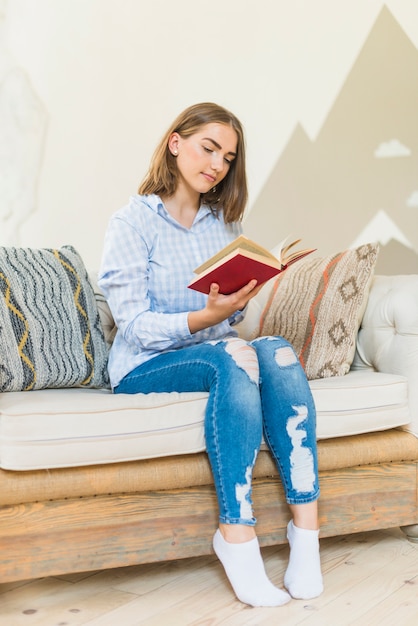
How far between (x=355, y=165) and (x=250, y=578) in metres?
1.83

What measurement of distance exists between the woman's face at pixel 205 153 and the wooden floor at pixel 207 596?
0.94 metres

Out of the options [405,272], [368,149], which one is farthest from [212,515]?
[368,149]

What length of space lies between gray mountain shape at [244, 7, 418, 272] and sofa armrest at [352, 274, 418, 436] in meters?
0.84

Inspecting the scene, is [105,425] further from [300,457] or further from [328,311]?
[328,311]

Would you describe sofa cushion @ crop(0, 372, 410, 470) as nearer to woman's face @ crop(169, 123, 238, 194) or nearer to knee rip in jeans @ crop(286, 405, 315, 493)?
knee rip in jeans @ crop(286, 405, 315, 493)

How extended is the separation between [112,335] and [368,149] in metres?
1.35

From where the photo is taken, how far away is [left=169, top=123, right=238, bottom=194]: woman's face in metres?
1.84

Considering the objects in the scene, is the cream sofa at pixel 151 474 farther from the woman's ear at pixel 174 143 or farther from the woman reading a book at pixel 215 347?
the woman's ear at pixel 174 143

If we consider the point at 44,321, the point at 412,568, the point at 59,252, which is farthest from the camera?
the point at 59,252

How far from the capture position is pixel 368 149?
2.83 meters

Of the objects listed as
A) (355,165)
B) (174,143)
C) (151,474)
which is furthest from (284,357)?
(355,165)

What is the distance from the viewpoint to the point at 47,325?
186 centimetres

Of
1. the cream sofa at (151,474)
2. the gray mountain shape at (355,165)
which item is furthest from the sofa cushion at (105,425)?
the gray mountain shape at (355,165)

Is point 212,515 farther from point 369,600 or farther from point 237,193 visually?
point 237,193
